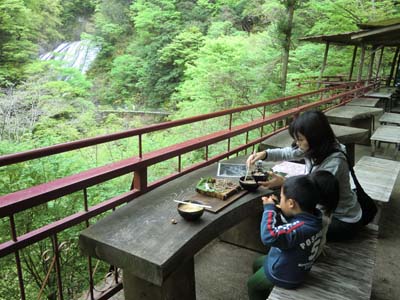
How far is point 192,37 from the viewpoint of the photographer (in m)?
21.4

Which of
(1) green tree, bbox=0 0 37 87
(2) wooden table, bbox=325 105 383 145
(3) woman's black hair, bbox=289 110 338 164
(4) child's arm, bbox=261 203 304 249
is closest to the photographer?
(4) child's arm, bbox=261 203 304 249

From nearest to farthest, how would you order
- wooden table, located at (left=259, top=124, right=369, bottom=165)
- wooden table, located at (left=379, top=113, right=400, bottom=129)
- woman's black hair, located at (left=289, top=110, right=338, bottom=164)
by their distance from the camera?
woman's black hair, located at (left=289, top=110, right=338, bottom=164), wooden table, located at (left=259, top=124, right=369, bottom=165), wooden table, located at (left=379, top=113, right=400, bottom=129)

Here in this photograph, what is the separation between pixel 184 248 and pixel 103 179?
76 centimetres

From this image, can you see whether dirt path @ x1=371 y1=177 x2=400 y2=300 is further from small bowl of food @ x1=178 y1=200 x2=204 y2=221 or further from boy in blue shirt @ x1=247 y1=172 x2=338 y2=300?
small bowl of food @ x1=178 y1=200 x2=204 y2=221

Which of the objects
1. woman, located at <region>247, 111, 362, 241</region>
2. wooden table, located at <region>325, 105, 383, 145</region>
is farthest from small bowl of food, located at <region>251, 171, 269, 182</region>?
wooden table, located at <region>325, 105, 383, 145</region>

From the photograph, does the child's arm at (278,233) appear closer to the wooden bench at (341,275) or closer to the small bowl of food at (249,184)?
the wooden bench at (341,275)

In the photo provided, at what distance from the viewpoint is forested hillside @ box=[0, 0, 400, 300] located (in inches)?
181

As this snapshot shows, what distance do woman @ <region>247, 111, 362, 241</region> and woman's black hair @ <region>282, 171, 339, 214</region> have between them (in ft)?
0.64

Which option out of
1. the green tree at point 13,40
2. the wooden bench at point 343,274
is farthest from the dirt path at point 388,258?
the green tree at point 13,40

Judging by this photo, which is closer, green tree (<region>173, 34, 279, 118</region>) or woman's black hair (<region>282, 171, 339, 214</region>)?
woman's black hair (<region>282, 171, 339, 214</region>)

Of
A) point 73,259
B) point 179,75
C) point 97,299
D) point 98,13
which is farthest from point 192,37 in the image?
point 97,299

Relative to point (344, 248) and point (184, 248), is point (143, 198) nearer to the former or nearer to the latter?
point (184, 248)

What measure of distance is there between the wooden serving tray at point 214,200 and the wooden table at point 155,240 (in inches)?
1.4

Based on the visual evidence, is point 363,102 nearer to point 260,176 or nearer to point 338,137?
point 338,137
